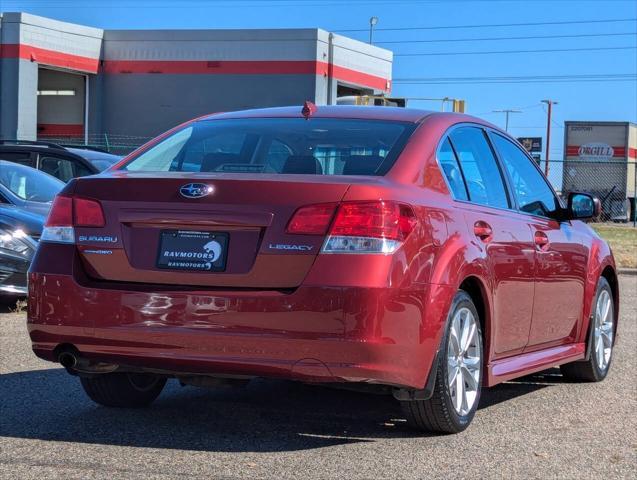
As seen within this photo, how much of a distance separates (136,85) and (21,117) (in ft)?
14.8

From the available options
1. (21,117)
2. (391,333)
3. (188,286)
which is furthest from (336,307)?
(21,117)

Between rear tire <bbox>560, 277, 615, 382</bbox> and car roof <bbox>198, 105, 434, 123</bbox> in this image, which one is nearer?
car roof <bbox>198, 105, 434, 123</bbox>

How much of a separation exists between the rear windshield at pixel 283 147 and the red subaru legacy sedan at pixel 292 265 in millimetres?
12

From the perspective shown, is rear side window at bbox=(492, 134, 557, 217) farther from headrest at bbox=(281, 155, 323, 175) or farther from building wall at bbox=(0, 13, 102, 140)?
building wall at bbox=(0, 13, 102, 140)

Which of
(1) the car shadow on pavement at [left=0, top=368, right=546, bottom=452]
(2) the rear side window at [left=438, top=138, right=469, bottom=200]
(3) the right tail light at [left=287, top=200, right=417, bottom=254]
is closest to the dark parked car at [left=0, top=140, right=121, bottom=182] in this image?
(1) the car shadow on pavement at [left=0, top=368, right=546, bottom=452]

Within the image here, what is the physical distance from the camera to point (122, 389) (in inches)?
220

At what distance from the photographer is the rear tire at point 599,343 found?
269 inches

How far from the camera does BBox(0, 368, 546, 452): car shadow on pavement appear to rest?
4945 mm

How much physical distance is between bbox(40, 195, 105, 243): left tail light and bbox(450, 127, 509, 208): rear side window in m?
1.88

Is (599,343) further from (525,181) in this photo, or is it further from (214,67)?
(214,67)

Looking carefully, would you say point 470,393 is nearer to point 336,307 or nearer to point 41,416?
point 336,307

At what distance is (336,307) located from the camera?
4348 mm

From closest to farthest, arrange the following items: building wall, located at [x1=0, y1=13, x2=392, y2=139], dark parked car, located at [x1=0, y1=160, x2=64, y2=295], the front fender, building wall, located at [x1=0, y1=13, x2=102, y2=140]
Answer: the front fender, dark parked car, located at [x1=0, y1=160, x2=64, y2=295], building wall, located at [x1=0, y1=13, x2=102, y2=140], building wall, located at [x1=0, y1=13, x2=392, y2=139]

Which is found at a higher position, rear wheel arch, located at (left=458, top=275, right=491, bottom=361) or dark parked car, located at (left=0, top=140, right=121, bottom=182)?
dark parked car, located at (left=0, top=140, right=121, bottom=182)
